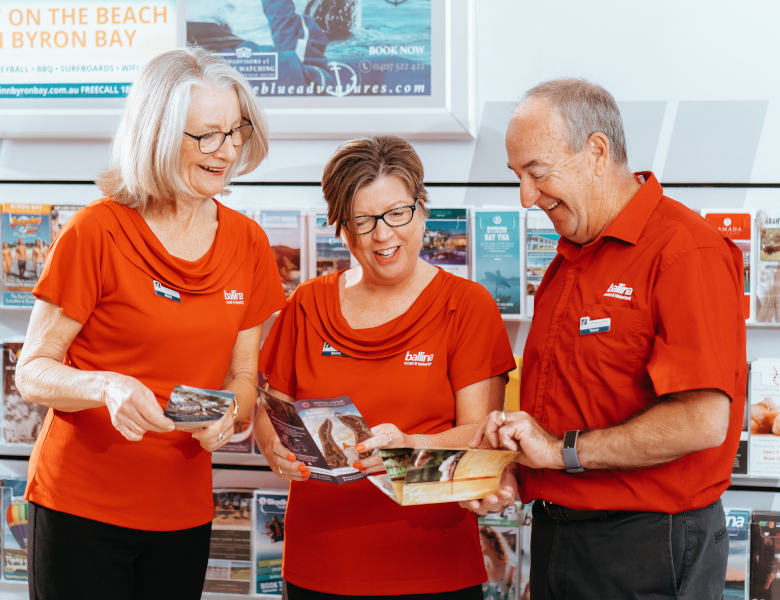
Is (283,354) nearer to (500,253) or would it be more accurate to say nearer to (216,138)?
(216,138)

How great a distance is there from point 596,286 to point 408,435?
2.12 feet

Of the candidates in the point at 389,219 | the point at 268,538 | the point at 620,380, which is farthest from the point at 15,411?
the point at 620,380

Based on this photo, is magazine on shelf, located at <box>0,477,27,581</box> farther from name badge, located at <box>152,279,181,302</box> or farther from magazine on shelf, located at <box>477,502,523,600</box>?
magazine on shelf, located at <box>477,502,523,600</box>

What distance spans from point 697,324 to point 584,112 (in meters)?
0.61

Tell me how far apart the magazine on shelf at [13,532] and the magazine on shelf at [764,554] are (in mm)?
2977

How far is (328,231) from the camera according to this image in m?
2.79

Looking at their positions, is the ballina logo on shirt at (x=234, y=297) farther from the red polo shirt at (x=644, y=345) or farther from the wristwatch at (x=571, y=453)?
the wristwatch at (x=571, y=453)

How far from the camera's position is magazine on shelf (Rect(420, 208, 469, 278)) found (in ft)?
8.94

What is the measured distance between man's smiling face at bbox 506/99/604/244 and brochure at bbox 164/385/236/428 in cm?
93

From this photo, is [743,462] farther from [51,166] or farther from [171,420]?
[51,166]

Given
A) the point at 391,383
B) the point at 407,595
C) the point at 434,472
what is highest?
the point at 391,383

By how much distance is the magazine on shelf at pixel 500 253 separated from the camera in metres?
2.69

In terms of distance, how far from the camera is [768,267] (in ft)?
8.45

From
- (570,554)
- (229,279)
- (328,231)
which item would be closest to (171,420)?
(229,279)
